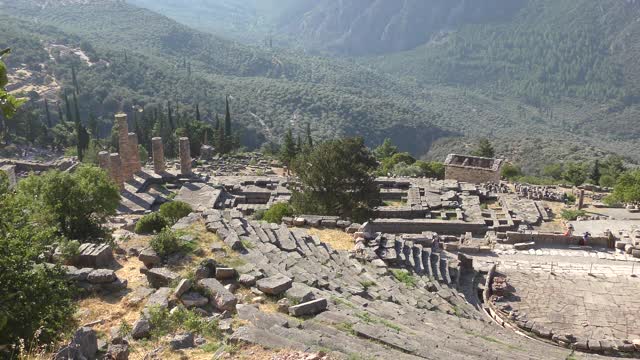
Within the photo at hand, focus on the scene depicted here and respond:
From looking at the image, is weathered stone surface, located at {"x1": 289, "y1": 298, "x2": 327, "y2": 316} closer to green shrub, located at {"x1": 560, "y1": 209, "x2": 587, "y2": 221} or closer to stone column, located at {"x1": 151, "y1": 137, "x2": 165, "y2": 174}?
green shrub, located at {"x1": 560, "y1": 209, "x2": 587, "y2": 221}

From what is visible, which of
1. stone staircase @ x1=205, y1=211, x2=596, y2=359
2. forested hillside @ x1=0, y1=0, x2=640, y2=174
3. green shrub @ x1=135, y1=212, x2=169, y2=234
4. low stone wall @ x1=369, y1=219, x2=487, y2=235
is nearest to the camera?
stone staircase @ x1=205, y1=211, x2=596, y2=359

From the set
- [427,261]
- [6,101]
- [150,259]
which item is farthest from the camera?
[427,261]

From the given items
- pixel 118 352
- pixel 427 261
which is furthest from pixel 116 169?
pixel 118 352

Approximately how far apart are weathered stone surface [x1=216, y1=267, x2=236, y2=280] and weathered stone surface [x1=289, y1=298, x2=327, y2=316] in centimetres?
195

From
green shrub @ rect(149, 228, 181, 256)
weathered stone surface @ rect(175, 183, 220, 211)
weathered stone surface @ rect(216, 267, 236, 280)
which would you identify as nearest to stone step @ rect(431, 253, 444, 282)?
weathered stone surface @ rect(216, 267, 236, 280)

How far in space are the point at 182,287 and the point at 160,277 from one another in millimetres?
1043

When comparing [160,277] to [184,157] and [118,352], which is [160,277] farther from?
[184,157]

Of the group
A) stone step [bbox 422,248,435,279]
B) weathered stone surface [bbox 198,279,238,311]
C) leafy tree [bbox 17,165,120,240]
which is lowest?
stone step [bbox 422,248,435,279]

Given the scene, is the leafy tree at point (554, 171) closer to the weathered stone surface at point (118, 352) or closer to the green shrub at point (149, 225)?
the green shrub at point (149, 225)

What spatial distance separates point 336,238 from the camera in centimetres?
1886

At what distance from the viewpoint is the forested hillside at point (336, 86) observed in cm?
9581

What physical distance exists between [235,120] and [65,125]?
116ft

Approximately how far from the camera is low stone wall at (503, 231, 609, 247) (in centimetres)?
2416

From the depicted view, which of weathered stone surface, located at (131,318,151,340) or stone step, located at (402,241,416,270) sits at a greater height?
weathered stone surface, located at (131,318,151,340)
